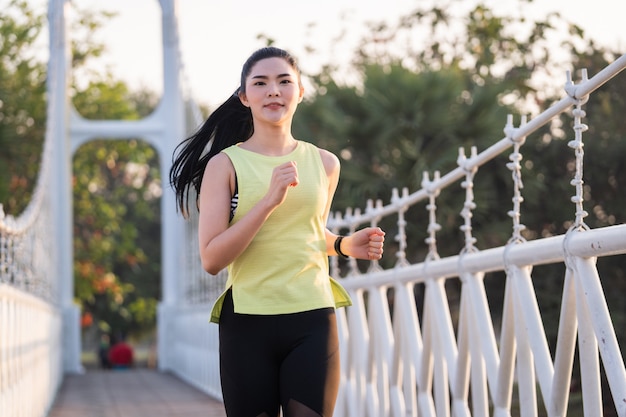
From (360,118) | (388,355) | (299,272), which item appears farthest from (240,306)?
(360,118)

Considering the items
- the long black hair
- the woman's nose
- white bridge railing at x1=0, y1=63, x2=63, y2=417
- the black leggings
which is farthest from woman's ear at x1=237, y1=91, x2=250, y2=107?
white bridge railing at x1=0, y1=63, x2=63, y2=417

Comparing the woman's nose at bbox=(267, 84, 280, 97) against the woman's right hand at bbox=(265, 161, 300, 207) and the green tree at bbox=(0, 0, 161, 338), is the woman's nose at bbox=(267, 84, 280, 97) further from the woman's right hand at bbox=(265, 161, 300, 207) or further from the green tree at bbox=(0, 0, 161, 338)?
the green tree at bbox=(0, 0, 161, 338)

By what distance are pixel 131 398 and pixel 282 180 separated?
9.54 meters

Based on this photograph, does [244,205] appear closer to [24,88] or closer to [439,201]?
[439,201]

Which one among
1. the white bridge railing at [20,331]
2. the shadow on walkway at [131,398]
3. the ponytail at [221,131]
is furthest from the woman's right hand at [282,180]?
the shadow on walkway at [131,398]

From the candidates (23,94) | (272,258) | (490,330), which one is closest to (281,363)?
(272,258)

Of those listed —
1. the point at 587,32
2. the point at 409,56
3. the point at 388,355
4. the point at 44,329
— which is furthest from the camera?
the point at 409,56

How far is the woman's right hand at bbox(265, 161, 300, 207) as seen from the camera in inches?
112

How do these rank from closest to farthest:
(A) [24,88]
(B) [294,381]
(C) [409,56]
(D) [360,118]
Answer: (B) [294,381]
(D) [360,118]
(C) [409,56]
(A) [24,88]

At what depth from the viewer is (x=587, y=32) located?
16078 mm

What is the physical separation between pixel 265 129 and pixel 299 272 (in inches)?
13.3

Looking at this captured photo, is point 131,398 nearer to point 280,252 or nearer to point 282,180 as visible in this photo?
point 280,252

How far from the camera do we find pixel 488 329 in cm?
409

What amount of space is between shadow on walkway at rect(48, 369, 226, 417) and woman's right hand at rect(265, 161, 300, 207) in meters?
6.71
